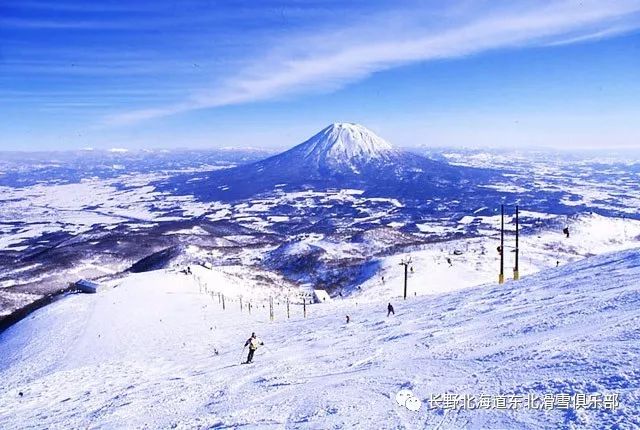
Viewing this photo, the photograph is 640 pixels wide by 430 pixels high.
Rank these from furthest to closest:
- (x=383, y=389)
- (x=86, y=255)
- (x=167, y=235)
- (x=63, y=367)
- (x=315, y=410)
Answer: (x=167, y=235) < (x=86, y=255) < (x=63, y=367) < (x=383, y=389) < (x=315, y=410)

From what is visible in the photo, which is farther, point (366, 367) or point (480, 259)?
point (480, 259)

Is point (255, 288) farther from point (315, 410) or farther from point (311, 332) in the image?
point (315, 410)

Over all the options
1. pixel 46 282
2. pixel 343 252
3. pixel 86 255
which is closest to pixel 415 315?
pixel 343 252

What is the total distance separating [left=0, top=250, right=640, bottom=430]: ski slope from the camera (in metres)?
9.95

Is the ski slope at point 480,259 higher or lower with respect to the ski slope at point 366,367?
lower

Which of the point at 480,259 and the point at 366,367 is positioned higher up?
the point at 366,367

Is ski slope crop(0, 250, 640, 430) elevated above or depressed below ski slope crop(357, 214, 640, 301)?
above

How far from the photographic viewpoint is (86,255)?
131625mm

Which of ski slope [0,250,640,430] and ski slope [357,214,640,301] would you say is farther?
ski slope [357,214,640,301]

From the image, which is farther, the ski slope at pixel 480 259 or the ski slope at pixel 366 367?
the ski slope at pixel 480 259

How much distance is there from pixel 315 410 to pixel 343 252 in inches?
4441

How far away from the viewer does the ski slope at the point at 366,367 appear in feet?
32.7

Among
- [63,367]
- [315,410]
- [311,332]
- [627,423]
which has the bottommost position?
[63,367]

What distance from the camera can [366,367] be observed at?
49.1 ft
